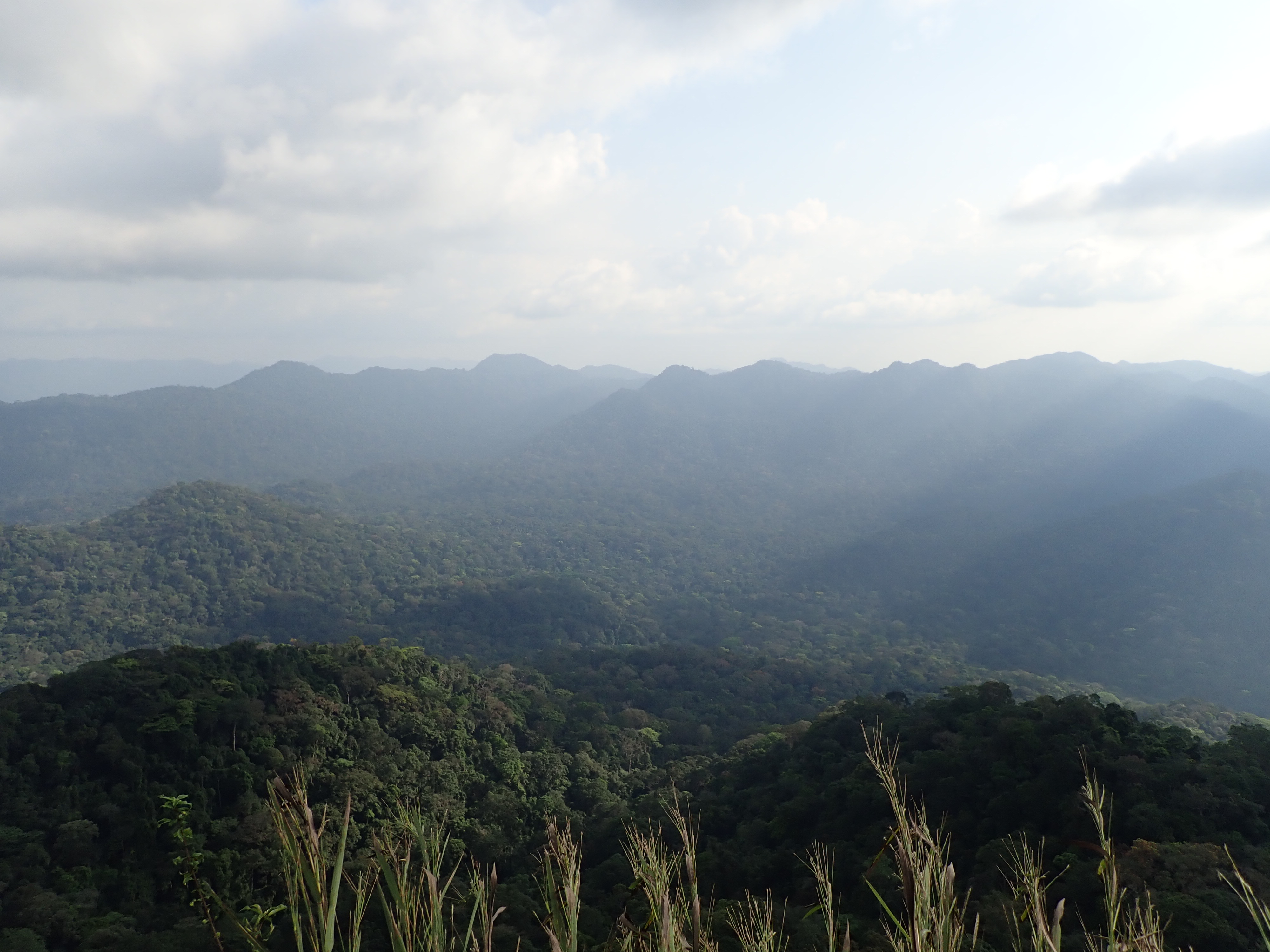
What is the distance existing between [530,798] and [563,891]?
3235cm

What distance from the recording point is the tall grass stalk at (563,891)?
3498 millimetres

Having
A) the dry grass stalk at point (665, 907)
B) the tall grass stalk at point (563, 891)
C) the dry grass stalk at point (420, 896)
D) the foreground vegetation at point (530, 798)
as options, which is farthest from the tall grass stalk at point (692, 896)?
the foreground vegetation at point (530, 798)

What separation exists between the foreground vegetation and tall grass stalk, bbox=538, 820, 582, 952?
1062cm

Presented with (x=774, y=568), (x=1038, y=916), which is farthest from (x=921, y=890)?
(x=774, y=568)

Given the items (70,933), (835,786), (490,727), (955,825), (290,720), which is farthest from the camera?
(490,727)

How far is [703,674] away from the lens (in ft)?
194

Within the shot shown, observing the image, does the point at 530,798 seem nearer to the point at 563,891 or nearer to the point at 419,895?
the point at 563,891

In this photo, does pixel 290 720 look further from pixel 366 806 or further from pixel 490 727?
pixel 490 727

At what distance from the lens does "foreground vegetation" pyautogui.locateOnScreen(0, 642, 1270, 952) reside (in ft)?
54.1

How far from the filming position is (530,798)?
3294cm

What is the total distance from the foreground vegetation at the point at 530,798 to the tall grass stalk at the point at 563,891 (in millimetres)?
10617

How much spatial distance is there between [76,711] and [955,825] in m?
32.9

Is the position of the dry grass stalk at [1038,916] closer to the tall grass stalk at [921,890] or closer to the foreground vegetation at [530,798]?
the tall grass stalk at [921,890]

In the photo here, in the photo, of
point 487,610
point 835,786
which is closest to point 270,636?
point 487,610
